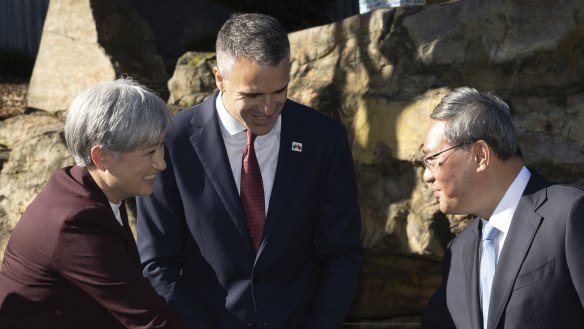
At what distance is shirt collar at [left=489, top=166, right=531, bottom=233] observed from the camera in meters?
3.07

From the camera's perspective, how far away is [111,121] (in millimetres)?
2852

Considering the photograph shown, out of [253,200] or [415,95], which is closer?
[253,200]

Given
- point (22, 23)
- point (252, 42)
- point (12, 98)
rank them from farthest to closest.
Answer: point (22, 23)
point (12, 98)
point (252, 42)

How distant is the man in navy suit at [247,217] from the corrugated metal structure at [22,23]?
235 inches

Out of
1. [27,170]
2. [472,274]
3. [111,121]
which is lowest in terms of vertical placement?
[27,170]

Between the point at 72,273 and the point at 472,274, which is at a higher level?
the point at 72,273

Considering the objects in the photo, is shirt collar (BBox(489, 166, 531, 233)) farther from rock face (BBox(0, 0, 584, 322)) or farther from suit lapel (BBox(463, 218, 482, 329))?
rock face (BBox(0, 0, 584, 322))

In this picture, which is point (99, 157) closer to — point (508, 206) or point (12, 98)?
point (508, 206)

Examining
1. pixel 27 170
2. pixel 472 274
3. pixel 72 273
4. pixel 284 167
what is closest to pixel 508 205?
pixel 472 274

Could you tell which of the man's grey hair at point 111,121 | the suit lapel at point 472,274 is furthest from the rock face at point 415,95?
the man's grey hair at point 111,121

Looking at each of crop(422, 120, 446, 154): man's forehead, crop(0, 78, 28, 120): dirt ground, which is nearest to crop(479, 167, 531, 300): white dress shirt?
crop(422, 120, 446, 154): man's forehead

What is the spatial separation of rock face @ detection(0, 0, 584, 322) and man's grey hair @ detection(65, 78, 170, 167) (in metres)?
2.13

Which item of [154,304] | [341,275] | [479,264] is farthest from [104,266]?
[479,264]

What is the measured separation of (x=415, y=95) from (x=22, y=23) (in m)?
5.40
